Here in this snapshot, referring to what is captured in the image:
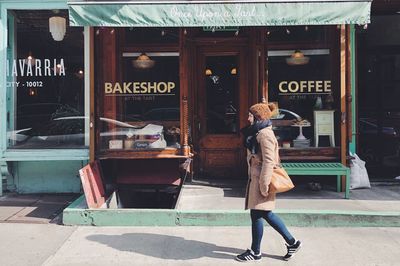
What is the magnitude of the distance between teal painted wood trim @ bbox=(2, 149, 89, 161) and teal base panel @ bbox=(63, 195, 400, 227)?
1.39 m

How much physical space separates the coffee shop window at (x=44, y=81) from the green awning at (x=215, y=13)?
58.3 inches

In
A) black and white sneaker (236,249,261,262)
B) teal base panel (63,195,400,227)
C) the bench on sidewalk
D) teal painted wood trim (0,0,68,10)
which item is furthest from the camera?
teal painted wood trim (0,0,68,10)

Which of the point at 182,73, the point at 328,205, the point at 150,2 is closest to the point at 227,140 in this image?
the point at 182,73

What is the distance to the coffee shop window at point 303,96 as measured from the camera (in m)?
7.70

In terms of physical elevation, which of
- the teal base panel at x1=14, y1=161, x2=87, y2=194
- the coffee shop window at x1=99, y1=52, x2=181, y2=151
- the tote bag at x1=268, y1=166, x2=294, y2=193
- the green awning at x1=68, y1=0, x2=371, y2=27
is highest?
the green awning at x1=68, y1=0, x2=371, y2=27

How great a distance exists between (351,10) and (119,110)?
3.69m

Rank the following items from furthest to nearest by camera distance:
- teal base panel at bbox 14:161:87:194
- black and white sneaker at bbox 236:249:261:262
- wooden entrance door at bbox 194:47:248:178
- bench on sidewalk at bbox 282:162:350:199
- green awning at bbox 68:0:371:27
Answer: wooden entrance door at bbox 194:47:248:178 < teal base panel at bbox 14:161:87:194 < bench on sidewalk at bbox 282:162:350:199 < green awning at bbox 68:0:371:27 < black and white sneaker at bbox 236:249:261:262

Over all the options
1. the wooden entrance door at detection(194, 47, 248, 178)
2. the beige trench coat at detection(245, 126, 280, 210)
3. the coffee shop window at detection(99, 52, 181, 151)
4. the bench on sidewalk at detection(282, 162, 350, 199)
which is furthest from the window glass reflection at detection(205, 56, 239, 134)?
the beige trench coat at detection(245, 126, 280, 210)

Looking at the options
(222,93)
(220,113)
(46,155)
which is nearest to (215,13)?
(222,93)

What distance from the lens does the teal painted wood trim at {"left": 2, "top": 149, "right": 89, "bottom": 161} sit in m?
7.62

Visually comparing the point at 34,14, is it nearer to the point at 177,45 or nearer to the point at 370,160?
the point at 177,45

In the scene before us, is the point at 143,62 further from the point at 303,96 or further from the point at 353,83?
the point at 353,83

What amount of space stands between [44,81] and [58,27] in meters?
0.91

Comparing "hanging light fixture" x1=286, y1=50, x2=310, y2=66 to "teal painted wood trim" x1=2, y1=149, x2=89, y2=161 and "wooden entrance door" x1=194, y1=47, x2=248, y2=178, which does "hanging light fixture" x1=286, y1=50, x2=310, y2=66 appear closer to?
"wooden entrance door" x1=194, y1=47, x2=248, y2=178
